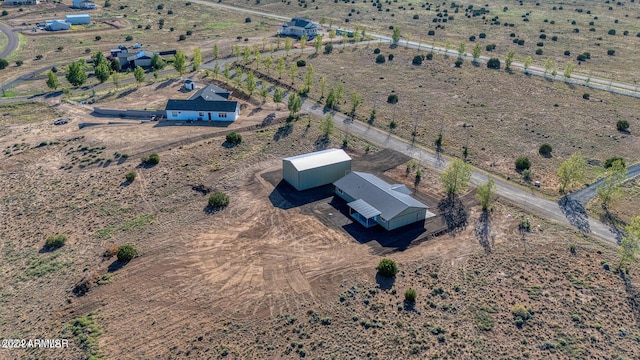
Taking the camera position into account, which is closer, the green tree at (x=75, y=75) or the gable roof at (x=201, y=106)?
the gable roof at (x=201, y=106)

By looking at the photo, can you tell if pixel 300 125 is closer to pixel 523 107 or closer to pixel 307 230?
pixel 307 230

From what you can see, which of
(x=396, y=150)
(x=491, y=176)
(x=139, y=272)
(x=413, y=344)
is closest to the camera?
(x=413, y=344)

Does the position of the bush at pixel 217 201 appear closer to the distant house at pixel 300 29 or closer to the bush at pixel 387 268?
the bush at pixel 387 268

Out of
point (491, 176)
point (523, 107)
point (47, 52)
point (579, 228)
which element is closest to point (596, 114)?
point (523, 107)

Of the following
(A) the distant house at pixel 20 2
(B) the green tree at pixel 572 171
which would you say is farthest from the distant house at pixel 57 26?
(B) the green tree at pixel 572 171

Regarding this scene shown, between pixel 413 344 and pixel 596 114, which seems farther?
pixel 596 114

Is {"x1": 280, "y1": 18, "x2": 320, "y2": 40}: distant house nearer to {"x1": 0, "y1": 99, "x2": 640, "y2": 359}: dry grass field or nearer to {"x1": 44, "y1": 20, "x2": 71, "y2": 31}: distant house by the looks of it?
{"x1": 44, "y1": 20, "x2": 71, "y2": 31}: distant house
